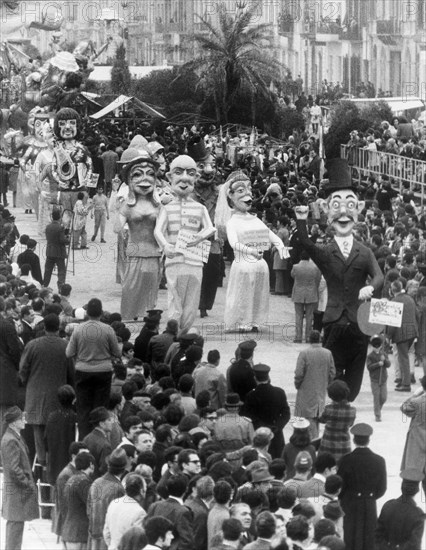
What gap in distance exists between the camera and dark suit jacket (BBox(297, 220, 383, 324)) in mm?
21000

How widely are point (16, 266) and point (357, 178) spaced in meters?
14.8

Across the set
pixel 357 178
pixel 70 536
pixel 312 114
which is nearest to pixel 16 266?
pixel 70 536

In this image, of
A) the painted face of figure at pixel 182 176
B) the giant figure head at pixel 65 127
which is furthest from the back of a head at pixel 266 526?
the giant figure head at pixel 65 127

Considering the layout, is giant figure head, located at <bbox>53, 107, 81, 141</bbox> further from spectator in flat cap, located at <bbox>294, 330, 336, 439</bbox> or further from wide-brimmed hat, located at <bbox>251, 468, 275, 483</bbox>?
wide-brimmed hat, located at <bbox>251, 468, 275, 483</bbox>

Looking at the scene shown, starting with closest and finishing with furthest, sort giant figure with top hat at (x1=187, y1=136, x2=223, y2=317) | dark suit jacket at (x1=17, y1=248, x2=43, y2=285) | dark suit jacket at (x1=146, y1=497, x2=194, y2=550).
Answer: dark suit jacket at (x1=146, y1=497, x2=194, y2=550)
giant figure with top hat at (x1=187, y1=136, x2=223, y2=317)
dark suit jacket at (x1=17, y1=248, x2=43, y2=285)

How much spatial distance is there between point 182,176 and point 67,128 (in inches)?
275

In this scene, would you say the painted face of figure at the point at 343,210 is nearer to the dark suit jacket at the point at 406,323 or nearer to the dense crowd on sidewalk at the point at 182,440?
the dense crowd on sidewalk at the point at 182,440

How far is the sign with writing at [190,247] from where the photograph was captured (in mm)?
23672

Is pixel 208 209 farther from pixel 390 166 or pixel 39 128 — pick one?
pixel 390 166

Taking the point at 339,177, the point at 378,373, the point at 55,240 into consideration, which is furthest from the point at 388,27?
the point at 378,373

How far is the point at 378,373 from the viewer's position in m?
20.3

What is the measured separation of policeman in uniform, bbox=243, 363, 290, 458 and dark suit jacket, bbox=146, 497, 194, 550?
3.05 meters

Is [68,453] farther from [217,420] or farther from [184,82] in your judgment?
[184,82]

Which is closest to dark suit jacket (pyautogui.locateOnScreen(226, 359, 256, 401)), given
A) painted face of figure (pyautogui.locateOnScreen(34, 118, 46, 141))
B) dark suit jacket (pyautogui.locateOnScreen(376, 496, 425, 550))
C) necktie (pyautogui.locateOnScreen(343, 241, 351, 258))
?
→ necktie (pyautogui.locateOnScreen(343, 241, 351, 258))
